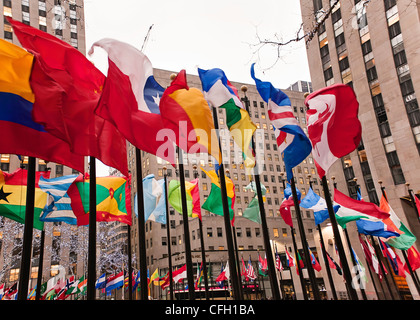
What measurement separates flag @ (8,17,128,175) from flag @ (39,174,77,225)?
4309mm

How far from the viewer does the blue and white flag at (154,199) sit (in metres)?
14.8

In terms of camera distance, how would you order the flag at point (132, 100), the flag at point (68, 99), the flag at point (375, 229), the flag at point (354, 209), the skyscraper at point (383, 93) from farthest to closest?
the skyscraper at point (383, 93) → the flag at point (375, 229) → the flag at point (354, 209) → the flag at point (132, 100) → the flag at point (68, 99)

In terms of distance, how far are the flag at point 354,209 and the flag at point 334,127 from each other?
13.9 feet

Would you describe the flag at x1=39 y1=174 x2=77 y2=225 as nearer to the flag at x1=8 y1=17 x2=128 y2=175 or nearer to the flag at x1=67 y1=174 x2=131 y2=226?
the flag at x1=67 y1=174 x2=131 y2=226

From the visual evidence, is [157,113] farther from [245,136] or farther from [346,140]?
[346,140]

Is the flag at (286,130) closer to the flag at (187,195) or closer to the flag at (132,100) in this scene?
the flag at (132,100)

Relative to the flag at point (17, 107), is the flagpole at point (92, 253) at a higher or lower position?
lower

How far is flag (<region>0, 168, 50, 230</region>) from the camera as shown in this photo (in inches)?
416

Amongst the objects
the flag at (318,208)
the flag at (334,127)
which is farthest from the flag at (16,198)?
the flag at (318,208)

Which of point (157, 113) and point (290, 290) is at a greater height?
point (157, 113)

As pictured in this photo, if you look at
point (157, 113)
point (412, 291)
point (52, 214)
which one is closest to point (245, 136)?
point (157, 113)

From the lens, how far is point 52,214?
39.0ft

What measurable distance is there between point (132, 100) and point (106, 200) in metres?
5.15

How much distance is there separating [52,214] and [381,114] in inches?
1492
